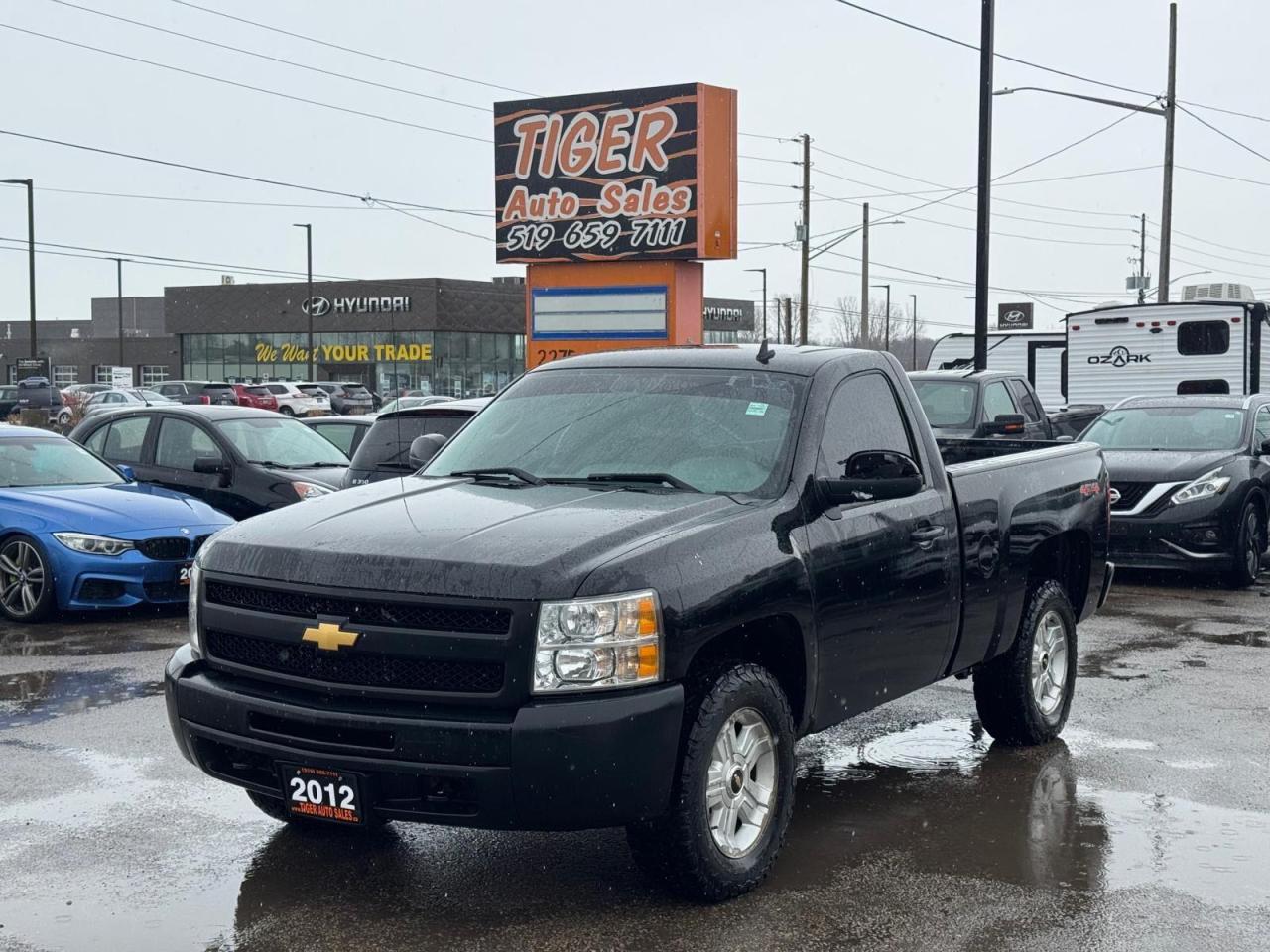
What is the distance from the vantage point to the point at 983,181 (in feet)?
71.8

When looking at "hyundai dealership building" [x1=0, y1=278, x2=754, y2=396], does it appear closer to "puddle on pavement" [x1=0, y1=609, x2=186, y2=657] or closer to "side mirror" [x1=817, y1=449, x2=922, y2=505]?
"puddle on pavement" [x1=0, y1=609, x2=186, y2=657]

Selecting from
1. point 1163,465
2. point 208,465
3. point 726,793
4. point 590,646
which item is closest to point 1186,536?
point 1163,465

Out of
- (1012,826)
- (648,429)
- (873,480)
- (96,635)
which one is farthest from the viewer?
(96,635)

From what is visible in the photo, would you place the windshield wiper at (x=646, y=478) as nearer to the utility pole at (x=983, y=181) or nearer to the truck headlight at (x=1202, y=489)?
the truck headlight at (x=1202, y=489)

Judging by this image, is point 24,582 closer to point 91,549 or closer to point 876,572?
point 91,549

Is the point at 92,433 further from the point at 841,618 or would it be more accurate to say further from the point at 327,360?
the point at 327,360

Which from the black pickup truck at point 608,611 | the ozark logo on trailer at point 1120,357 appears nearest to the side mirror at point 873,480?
the black pickup truck at point 608,611

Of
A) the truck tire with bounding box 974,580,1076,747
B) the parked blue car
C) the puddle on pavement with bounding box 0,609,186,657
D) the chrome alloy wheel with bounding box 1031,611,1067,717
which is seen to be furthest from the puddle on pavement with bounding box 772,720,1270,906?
the parked blue car

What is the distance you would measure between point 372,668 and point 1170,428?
11691mm

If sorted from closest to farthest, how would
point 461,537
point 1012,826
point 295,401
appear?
point 461,537 → point 1012,826 → point 295,401

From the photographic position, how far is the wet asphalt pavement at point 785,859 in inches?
186

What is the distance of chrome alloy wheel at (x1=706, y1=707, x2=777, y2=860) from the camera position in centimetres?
485

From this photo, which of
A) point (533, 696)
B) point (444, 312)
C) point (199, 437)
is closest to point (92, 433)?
point (199, 437)

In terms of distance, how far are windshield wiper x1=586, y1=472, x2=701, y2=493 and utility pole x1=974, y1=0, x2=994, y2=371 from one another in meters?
16.7
